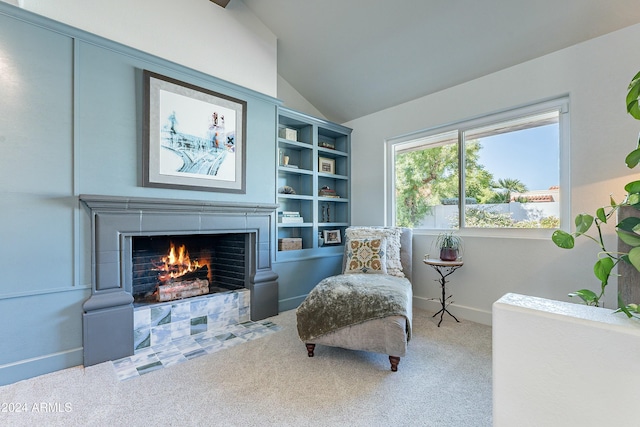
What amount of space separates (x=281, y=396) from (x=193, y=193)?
1851 millimetres

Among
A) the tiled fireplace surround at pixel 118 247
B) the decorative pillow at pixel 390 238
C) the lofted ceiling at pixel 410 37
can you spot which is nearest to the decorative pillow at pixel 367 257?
the decorative pillow at pixel 390 238

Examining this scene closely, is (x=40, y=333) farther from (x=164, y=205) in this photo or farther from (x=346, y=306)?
(x=346, y=306)

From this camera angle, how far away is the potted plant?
2998mm

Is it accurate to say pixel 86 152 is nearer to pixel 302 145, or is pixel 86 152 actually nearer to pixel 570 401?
pixel 302 145

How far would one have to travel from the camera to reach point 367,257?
3.10 metres

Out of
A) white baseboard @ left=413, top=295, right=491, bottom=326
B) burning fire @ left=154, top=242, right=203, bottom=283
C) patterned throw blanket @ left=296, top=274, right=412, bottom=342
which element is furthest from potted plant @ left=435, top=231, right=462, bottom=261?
burning fire @ left=154, top=242, right=203, bottom=283

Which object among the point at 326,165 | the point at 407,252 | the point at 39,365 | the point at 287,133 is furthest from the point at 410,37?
the point at 39,365

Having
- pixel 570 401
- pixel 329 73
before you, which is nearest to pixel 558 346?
pixel 570 401

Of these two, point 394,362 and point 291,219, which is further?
point 291,219

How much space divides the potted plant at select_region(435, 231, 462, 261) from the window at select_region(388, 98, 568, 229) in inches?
6.8

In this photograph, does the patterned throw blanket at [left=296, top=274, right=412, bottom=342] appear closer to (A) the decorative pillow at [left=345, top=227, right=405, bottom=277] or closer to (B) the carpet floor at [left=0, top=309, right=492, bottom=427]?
(B) the carpet floor at [left=0, top=309, right=492, bottom=427]

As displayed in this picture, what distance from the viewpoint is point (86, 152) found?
2.19 metres

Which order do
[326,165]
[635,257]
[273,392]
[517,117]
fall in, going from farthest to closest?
[326,165]
[517,117]
[273,392]
[635,257]

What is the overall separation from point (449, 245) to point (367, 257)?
2.78ft
